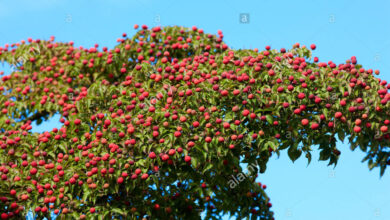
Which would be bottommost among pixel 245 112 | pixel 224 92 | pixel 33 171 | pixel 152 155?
pixel 245 112

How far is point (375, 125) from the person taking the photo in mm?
7746

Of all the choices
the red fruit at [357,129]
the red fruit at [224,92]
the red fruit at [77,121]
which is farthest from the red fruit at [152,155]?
the red fruit at [357,129]

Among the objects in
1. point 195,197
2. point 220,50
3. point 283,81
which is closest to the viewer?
point 283,81

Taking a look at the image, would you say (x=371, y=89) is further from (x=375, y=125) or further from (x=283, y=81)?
(x=283, y=81)

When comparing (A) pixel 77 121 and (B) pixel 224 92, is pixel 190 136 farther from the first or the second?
(A) pixel 77 121

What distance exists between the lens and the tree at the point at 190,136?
7762 mm

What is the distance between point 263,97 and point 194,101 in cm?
106

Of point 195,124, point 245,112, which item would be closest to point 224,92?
point 245,112

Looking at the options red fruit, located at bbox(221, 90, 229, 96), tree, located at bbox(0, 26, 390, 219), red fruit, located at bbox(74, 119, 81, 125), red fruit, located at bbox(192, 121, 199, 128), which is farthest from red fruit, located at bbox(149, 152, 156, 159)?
red fruit, located at bbox(74, 119, 81, 125)

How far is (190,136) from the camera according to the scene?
788 centimetres

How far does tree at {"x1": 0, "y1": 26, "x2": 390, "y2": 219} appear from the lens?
7.76 meters

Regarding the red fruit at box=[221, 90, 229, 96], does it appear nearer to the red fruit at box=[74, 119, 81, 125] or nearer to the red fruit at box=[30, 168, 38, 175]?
the red fruit at box=[74, 119, 81, 125]

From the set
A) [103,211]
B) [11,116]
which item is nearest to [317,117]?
[103,211]

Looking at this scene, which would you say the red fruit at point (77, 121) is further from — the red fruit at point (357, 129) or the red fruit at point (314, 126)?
the red fruit at point (357, 129)
